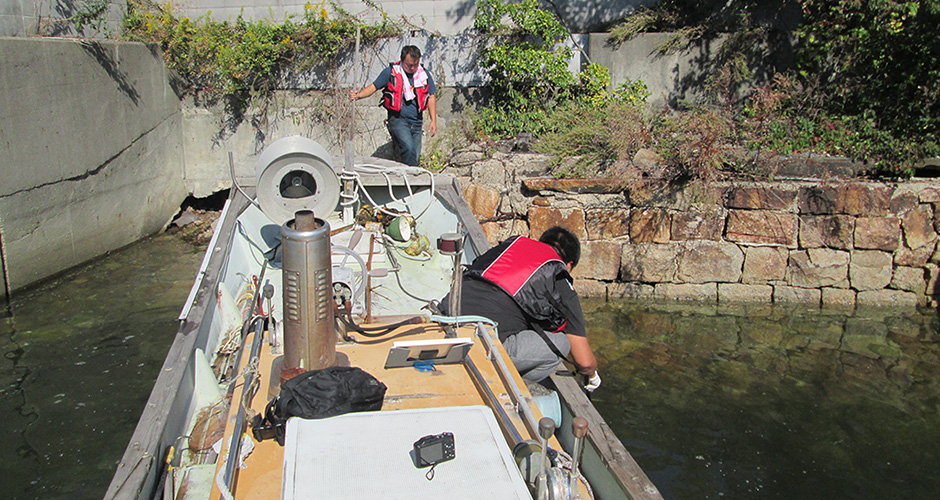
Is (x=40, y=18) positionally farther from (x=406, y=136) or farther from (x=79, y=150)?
(x=406, y=136)

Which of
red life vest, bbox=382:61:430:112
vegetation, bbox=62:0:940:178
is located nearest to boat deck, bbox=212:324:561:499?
red life vest, bbox=382:61:430:112

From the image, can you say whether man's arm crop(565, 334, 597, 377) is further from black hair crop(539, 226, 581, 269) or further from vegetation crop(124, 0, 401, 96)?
vegetation crop(124, 0, 401, 96)

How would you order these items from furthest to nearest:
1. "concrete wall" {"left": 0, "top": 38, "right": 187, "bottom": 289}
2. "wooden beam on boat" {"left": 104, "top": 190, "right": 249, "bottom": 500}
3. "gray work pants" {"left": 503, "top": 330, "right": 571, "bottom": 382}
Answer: "concrete wall" {"left": 0, "top": 38, "right": 187, "bottom": 289} < "gray work pants" {"left": 503, "top": 330, "right": 571, "bottom": 382} < "wooden beam on boat" {"left": 104, "top": 190, "right": 249, "bottom": 500}

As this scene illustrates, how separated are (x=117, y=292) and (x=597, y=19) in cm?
615

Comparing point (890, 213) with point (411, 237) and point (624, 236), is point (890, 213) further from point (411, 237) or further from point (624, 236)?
point (411, 237)

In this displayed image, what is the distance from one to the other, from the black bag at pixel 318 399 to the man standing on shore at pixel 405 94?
4802 mm

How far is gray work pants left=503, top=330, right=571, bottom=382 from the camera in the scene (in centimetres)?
329

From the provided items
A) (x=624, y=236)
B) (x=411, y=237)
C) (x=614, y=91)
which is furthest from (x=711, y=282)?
(x=411, y=237)

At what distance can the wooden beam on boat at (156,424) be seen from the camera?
2246 millimetres

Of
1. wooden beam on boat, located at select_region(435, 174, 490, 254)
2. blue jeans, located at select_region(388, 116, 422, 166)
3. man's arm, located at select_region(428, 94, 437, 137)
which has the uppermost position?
man's arm, located at select_region(428, 94, 437, 137)

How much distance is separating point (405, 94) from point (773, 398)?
13.7ft

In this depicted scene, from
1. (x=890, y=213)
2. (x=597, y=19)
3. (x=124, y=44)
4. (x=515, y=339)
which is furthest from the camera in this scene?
(x=597, y=19)

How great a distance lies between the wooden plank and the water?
126 centimetres

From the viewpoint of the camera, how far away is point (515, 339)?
3348 millimetres
